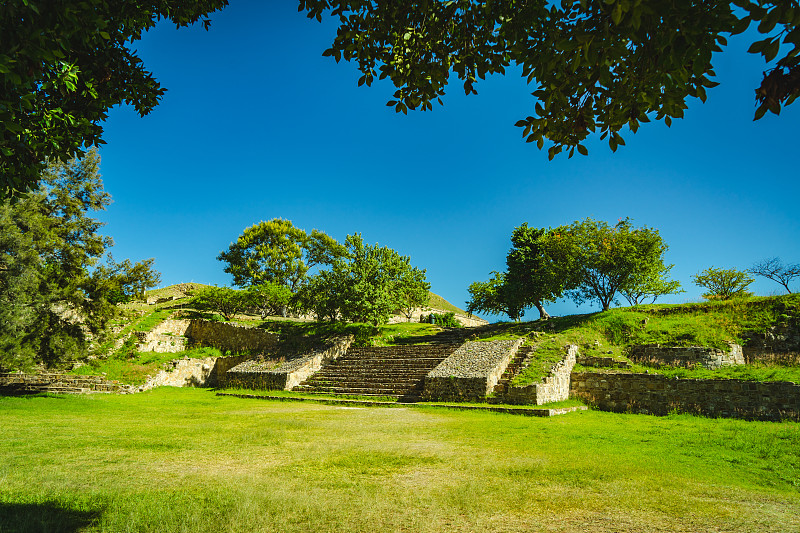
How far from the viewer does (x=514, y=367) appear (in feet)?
57.5

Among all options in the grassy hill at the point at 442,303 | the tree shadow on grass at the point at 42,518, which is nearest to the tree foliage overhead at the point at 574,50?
the tree shadow on grass at the point at 42,518

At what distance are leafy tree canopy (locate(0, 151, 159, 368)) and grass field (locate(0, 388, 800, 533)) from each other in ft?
16.7

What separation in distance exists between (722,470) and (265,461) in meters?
7.30

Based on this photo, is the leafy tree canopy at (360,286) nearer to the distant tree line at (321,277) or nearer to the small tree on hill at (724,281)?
the distant tree line at (321,277)

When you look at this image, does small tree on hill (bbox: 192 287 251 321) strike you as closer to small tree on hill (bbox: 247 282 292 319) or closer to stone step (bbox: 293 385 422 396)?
small tree on hill (bbox: 247 282 292 319)

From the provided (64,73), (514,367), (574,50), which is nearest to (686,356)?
(514,367)

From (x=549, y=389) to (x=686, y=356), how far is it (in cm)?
714

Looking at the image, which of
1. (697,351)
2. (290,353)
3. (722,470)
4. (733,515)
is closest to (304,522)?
(733,515)

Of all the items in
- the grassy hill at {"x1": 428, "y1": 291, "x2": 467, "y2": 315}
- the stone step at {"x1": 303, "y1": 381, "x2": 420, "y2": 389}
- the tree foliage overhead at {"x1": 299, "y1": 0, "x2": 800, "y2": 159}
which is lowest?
the stone step at {"x1": 303, "y1": 381, "x2": 420, "y2": 389}

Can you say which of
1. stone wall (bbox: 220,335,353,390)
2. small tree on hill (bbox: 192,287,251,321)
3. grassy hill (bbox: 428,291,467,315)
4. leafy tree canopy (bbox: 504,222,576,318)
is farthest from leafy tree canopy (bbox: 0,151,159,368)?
grassy hill (bbox: 428,291,467,315)

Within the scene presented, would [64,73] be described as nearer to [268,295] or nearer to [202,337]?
[202,337]

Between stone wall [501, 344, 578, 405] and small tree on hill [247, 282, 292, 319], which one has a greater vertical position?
small tree on hill [247, 282, 292, 319]

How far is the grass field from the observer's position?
4.20 meters

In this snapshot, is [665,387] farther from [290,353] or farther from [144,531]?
[290,353]
